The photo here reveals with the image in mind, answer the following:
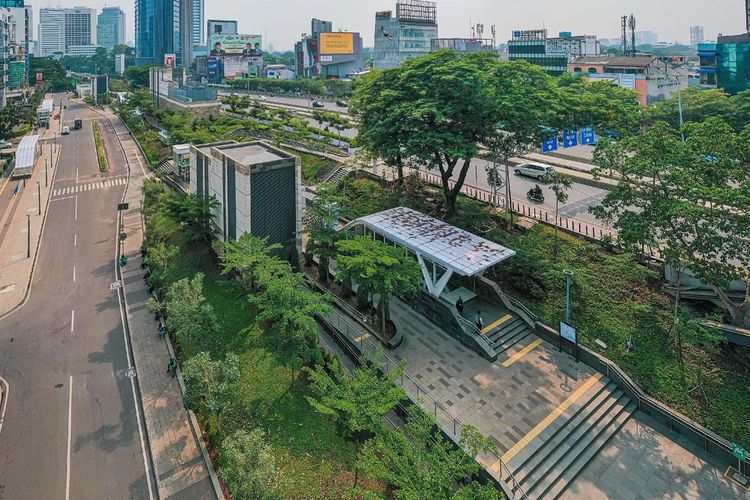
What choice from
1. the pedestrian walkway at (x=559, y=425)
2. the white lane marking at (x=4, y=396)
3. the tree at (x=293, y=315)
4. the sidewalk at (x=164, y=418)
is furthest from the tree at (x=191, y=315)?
the pedestrian walkway at (x=559, y=425)

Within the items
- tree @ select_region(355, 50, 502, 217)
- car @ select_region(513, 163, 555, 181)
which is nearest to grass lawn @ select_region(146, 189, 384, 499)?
tree @ select_region(355, 50, 502, 217)

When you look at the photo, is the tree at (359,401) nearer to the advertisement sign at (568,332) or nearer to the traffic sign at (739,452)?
the advertisement sign at (568,332)

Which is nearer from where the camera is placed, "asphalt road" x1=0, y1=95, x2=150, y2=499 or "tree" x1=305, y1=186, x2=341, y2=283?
"asphalt road" x1=0, y1=95, x2=150, y2=499

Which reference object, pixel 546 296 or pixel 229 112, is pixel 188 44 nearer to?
pixel 229 112

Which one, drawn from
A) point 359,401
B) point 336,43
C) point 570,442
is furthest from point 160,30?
point 570,442

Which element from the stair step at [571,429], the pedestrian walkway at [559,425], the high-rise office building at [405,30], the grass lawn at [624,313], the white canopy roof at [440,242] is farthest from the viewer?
the high-rise office building at [405,30]

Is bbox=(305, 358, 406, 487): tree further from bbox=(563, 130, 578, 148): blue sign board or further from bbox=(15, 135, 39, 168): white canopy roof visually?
bbox=(15, 135, 39, 168): white canopy roof
